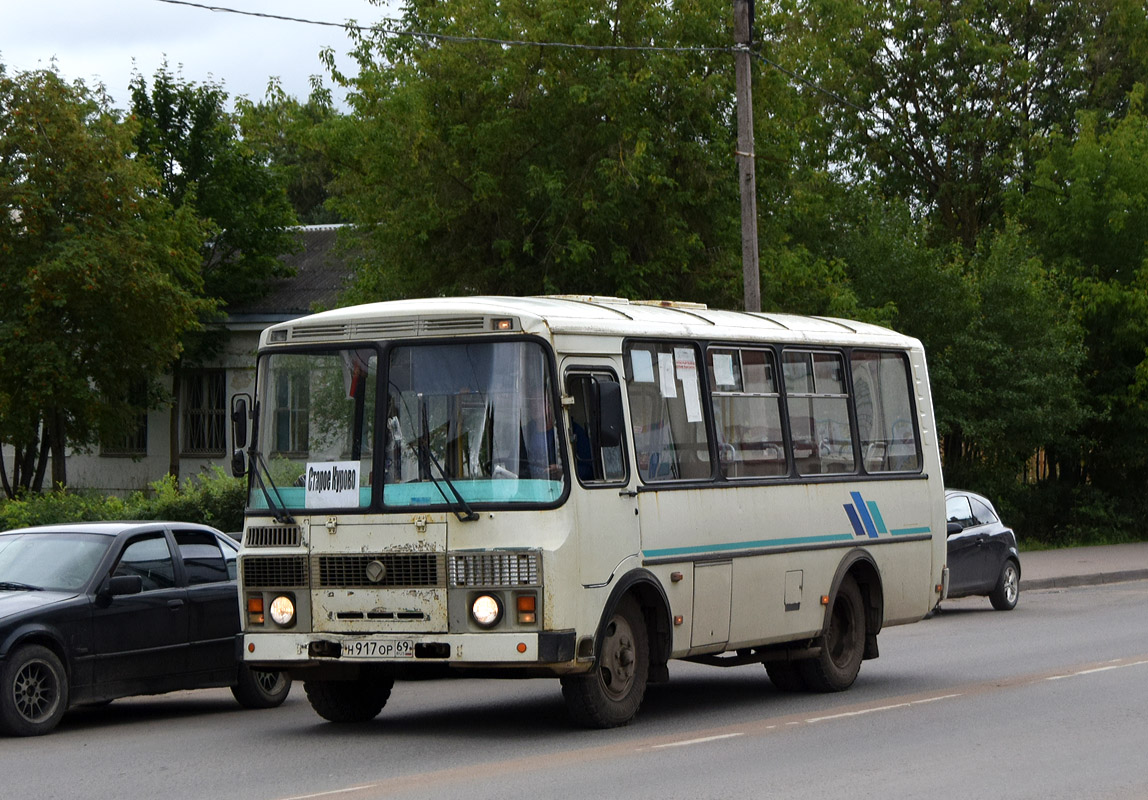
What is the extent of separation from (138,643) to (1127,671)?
8.18 metres

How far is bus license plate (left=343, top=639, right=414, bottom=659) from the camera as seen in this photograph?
403 inches

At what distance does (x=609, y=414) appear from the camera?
10.5 m

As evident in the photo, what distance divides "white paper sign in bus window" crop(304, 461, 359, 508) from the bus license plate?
0.88 metres

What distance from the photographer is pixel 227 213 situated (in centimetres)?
3647

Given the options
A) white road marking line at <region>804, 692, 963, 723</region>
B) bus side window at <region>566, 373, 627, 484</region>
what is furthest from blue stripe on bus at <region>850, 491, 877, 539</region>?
bus side window at <region>566, 373, 627, 484</region>

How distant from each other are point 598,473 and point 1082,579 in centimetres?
1839

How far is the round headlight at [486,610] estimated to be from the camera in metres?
10.1

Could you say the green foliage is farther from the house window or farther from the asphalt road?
the asphalt road

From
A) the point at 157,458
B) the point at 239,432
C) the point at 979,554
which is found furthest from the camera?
the point at 157,458

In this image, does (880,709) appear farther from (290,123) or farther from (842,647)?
(290,123)

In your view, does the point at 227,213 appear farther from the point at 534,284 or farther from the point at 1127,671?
the point at 1127,671

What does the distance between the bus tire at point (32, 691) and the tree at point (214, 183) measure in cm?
2468

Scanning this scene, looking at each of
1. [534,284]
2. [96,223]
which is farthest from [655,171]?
[96,223]

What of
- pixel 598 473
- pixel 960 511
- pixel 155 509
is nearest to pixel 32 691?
pixel 598 473
